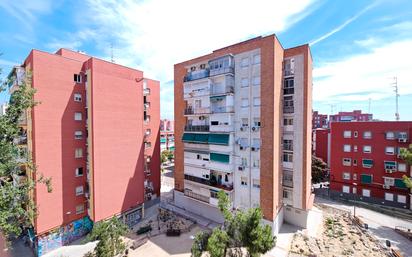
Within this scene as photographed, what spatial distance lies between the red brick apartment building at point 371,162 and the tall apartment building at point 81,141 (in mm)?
34291

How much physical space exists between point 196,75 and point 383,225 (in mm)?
31758

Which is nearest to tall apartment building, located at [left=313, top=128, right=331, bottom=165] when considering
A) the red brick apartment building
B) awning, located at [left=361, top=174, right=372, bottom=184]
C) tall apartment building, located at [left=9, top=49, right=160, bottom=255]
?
the red brick apartment building

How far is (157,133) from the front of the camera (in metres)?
31.4

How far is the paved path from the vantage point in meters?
21.4

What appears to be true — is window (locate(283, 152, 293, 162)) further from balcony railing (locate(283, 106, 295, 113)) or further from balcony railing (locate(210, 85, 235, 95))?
balcony railing (locate(210, 85, 235, 95))

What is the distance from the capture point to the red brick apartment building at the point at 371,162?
3023 cm

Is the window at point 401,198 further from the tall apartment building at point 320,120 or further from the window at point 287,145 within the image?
the tall apartment building at point 320,120

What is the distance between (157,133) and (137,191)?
943cm

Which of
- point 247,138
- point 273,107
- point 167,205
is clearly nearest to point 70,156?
point 167,205

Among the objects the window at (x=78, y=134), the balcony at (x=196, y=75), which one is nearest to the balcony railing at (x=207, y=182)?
the balcony at (x=196, y=75)

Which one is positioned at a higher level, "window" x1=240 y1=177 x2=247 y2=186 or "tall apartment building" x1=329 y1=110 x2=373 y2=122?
"tall apartment building" x1=329 y1=110 x2=373 y2=122

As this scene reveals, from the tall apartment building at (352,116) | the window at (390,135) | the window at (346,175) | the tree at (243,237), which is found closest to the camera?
the tree at (243,237)

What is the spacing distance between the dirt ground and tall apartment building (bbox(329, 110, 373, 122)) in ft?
197

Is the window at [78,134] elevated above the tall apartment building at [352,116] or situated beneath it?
situated beneath
